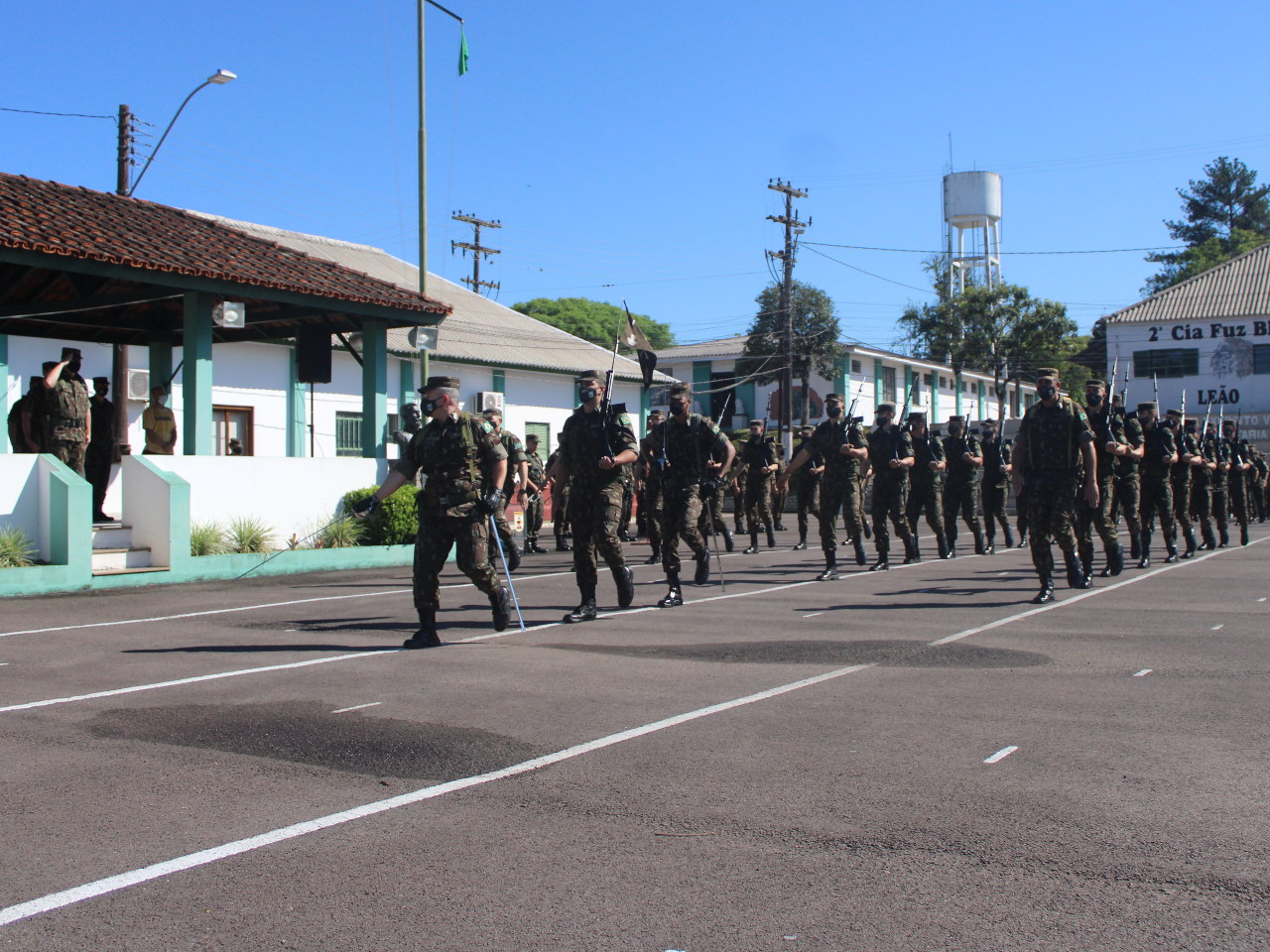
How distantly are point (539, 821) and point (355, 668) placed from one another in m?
3.56

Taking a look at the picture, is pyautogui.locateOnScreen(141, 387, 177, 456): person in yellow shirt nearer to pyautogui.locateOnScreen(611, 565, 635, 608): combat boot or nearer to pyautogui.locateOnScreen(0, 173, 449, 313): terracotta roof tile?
pyautogui.locateOnScreen(0, 173, 449, 313): terracotta roof tile

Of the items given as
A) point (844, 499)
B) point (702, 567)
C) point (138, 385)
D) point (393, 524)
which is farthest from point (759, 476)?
point (138, 385)

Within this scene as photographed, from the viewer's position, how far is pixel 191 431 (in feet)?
54.4

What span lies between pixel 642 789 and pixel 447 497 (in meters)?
4.21

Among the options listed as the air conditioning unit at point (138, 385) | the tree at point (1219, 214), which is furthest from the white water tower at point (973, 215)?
the air conditioning unit at point (138, 385)

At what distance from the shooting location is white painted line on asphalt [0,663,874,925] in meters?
3.77

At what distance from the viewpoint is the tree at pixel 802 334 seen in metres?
57.2

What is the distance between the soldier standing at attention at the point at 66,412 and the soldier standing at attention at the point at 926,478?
10.2 m

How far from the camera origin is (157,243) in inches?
652

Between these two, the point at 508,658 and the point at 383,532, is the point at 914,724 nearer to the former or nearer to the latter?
the point at 508,658

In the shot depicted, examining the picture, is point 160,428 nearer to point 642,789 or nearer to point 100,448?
point 100,448

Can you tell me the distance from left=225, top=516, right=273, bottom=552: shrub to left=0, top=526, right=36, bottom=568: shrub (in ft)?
8.69

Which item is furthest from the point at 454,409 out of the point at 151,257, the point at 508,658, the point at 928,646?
the point at 151,257

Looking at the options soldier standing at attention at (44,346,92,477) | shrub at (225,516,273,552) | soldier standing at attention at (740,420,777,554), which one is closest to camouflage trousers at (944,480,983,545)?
soldier standing at attention at (740,420,777,554)
